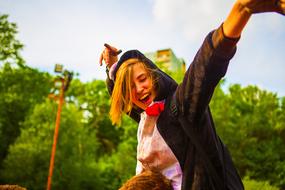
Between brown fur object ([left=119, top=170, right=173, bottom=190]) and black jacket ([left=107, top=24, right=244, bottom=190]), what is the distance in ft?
0.47

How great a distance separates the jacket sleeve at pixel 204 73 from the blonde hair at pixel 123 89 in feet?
1.60

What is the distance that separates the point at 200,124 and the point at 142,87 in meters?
0.49

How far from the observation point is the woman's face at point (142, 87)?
6.07ft

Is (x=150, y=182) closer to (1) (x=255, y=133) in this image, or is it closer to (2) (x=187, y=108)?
(2) (x=187, y=108)

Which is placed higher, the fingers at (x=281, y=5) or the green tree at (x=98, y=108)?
the green tree at (x=98, y=108)

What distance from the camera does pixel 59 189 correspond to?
21.8m

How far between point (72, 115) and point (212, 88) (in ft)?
74.8

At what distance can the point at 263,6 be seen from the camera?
1.11 metres

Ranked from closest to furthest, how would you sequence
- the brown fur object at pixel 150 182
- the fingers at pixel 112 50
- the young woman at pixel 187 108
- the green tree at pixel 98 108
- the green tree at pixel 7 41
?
the young woman at pixel 187 108 → the brown fur object at pixel 150 182 → the fingers at pixel 112 50 → the green tree at pixel 7 41 → the green tree at pixel 98 108

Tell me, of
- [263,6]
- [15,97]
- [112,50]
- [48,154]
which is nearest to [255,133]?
[48,154]

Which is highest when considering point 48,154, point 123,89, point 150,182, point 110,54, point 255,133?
point 255,133

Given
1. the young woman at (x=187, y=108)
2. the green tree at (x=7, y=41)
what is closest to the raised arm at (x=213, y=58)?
the young woman at (x=187, y=108)

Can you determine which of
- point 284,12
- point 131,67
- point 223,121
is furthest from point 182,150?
point 223,121

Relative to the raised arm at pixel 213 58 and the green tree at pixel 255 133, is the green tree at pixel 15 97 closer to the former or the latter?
the green tree at pixel 255 133
